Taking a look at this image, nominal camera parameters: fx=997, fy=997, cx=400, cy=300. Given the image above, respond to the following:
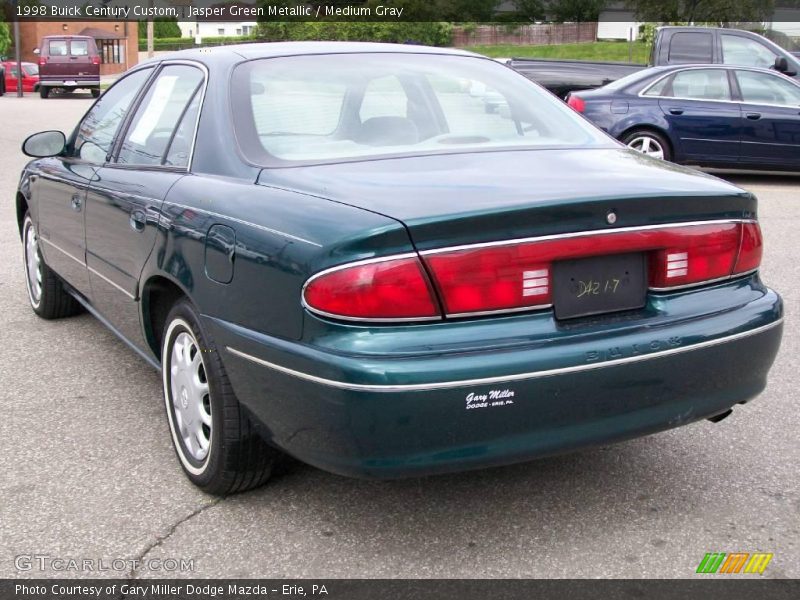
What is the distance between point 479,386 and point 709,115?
1003 centimetres

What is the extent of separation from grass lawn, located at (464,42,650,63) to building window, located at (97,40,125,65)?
21643mm

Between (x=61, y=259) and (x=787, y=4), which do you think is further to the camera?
(x=787, y=4)

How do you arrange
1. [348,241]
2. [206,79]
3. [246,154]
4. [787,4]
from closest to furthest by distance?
1. [348,241]
2. [246,154]
3. [206,79]
4. [787,4]

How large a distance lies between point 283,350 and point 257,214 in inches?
17.9

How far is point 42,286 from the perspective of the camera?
5.71 m

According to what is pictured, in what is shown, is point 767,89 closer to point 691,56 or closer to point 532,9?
point 691,56

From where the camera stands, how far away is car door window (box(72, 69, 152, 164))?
178 inches

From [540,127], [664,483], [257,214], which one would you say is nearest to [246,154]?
[257,214]

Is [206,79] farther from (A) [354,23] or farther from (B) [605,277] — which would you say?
(A) [354,23]

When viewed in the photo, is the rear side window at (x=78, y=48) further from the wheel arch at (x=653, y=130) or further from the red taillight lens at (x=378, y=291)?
the red taillight lens at (x=378, y=291)

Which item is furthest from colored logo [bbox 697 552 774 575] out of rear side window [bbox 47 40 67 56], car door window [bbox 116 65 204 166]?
rear side window [bbox 47 40 67 56]

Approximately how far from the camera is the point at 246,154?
3332 millimetres

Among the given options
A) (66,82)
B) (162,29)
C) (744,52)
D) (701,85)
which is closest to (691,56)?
(744,52)

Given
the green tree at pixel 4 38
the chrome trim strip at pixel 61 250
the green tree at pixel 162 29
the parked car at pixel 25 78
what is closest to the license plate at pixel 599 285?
the chrome trim strip at pixel 61 250
